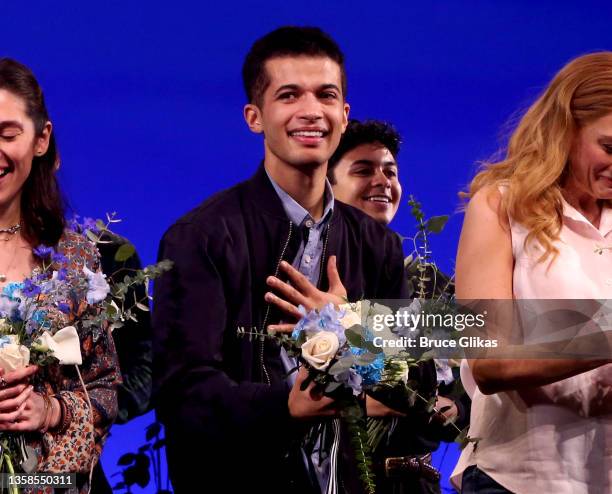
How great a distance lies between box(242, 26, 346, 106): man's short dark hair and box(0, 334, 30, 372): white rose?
3.29 ft

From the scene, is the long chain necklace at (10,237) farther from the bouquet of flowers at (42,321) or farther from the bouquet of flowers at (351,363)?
the bouquet of flowers at (351,363)

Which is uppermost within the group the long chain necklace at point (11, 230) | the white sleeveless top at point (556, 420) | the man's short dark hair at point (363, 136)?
the man's short dark hair at point (363, 136)

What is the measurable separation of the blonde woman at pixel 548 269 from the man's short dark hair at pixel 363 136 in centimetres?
163

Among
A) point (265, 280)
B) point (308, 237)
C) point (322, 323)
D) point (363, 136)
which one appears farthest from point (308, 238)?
point (363, 136)

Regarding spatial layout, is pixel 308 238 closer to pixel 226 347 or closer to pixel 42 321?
pixel 226 347

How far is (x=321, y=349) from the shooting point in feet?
6.31

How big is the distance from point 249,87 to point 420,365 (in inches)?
39.7

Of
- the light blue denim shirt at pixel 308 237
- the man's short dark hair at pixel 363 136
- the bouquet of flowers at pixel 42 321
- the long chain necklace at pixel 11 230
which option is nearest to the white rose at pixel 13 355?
the bouquet of flowers at pixel 42 321

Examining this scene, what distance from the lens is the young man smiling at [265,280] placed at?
2.27 meters

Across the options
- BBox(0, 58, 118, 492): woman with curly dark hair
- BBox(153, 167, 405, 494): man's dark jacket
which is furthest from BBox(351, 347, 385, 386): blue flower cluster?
BBox(0, 58, 118, 492): woman with curly dark hair

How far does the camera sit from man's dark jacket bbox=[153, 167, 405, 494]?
225 cm

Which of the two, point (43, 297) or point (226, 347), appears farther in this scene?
point (226, 347)

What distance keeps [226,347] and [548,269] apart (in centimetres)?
73

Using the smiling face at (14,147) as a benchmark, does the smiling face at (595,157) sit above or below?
below
